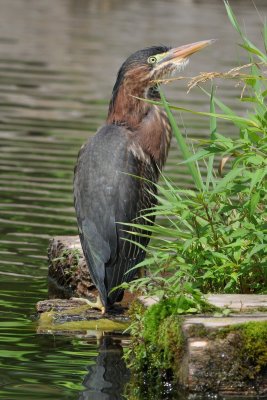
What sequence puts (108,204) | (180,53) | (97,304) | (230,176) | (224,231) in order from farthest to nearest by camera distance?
1. (180,53)
2. (108,204)
3. (97,304)
4. (224,231)
5. (230,176)

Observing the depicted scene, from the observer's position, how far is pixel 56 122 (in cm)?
1631

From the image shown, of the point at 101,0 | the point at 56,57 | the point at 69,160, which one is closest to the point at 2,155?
the point at 69,160

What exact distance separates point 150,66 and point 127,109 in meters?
0.39

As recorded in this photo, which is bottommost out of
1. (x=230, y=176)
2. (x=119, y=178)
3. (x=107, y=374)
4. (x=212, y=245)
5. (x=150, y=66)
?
(x=107, y=374)

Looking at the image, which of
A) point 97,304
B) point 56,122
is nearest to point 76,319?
point 97,304

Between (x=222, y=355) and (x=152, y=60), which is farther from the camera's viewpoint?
(x=152, y=60)

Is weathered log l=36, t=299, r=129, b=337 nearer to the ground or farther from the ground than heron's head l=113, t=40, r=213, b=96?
nearer to the ground

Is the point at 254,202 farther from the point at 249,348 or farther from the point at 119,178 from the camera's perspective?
the point at 119,178

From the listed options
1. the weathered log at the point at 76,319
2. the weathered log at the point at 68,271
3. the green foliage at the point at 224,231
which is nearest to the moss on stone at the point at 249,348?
the green foliage at the point at 224,231

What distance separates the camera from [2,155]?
1353 cm

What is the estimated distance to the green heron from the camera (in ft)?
24.5

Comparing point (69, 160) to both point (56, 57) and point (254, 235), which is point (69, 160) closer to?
point (254, 235)

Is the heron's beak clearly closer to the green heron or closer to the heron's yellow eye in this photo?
the heron's yellow eye

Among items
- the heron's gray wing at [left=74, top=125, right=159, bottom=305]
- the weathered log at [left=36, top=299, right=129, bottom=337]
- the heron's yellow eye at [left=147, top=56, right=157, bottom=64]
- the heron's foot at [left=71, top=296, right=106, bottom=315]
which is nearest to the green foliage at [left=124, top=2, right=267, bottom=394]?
the weathered log at [left=36, top=299, right=129, bottom=337]
